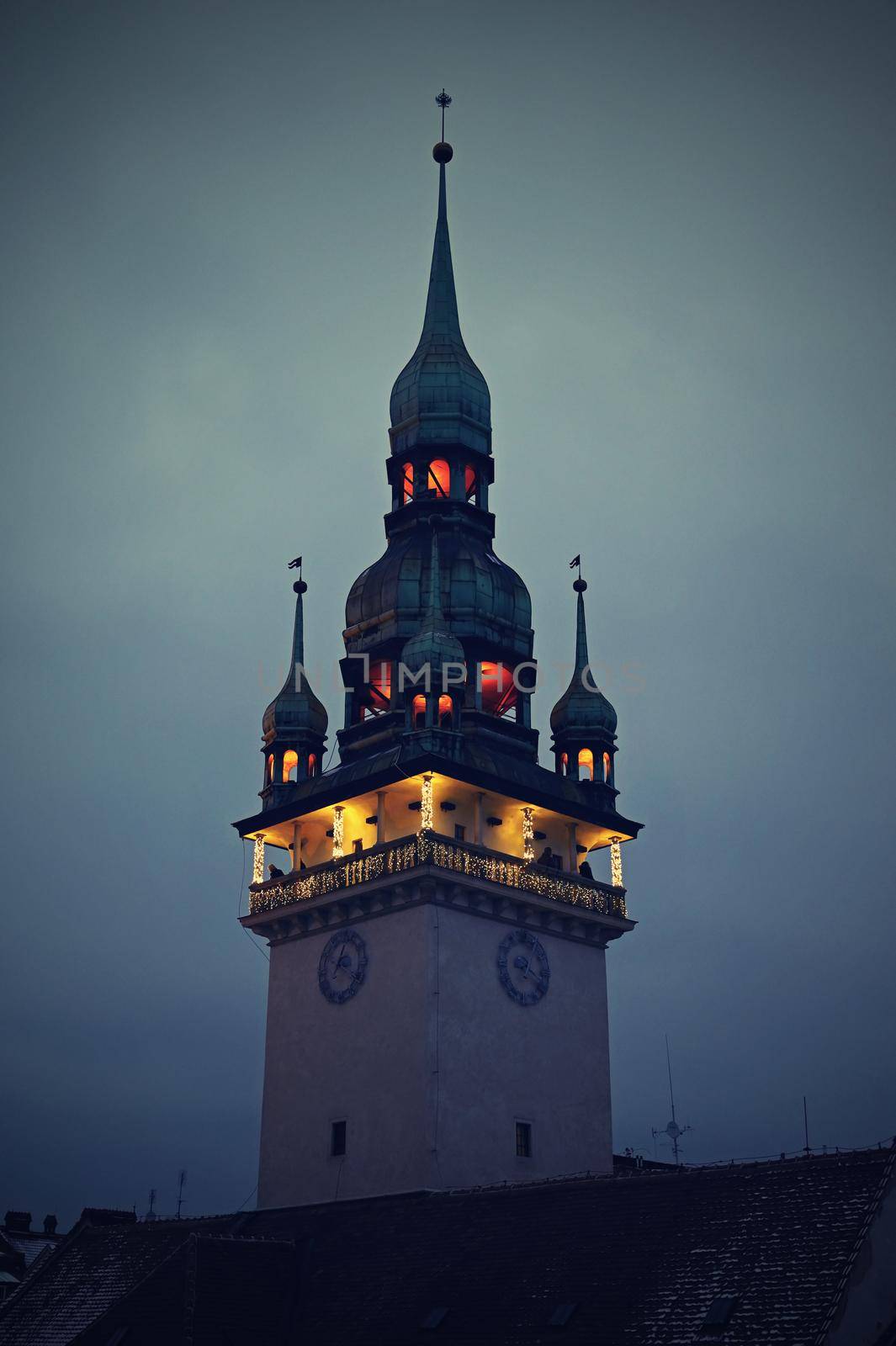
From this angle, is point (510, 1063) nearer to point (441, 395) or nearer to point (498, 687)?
point (498, 687)

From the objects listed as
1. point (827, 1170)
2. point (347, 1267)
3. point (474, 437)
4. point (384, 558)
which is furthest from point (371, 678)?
point (827, 1170)

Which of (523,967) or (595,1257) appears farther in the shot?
(523,967)

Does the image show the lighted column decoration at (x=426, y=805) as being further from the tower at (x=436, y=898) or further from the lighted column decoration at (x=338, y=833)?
the lighted column decoration at (x=338, y=833)

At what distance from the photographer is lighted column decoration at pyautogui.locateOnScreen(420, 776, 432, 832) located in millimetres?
55656

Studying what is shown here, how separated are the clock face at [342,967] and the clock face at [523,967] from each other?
16.0 feet

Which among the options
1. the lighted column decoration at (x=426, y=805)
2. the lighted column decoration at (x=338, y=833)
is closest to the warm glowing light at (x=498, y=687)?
the lighted column decoration at (x=338, y=833)

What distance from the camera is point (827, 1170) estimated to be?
39781 millimetres

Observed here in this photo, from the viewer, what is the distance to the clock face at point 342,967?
5684 cm

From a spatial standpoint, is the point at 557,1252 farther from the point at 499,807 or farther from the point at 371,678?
the point at 371,678

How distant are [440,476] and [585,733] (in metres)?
13.0

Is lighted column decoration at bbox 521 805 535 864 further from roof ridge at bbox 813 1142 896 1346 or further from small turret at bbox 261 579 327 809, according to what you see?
roof ridge at bbox 813 1142 896 1346

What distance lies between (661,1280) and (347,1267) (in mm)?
→ 12739

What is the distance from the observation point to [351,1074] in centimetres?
5562

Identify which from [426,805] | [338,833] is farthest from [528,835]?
[338,833]
